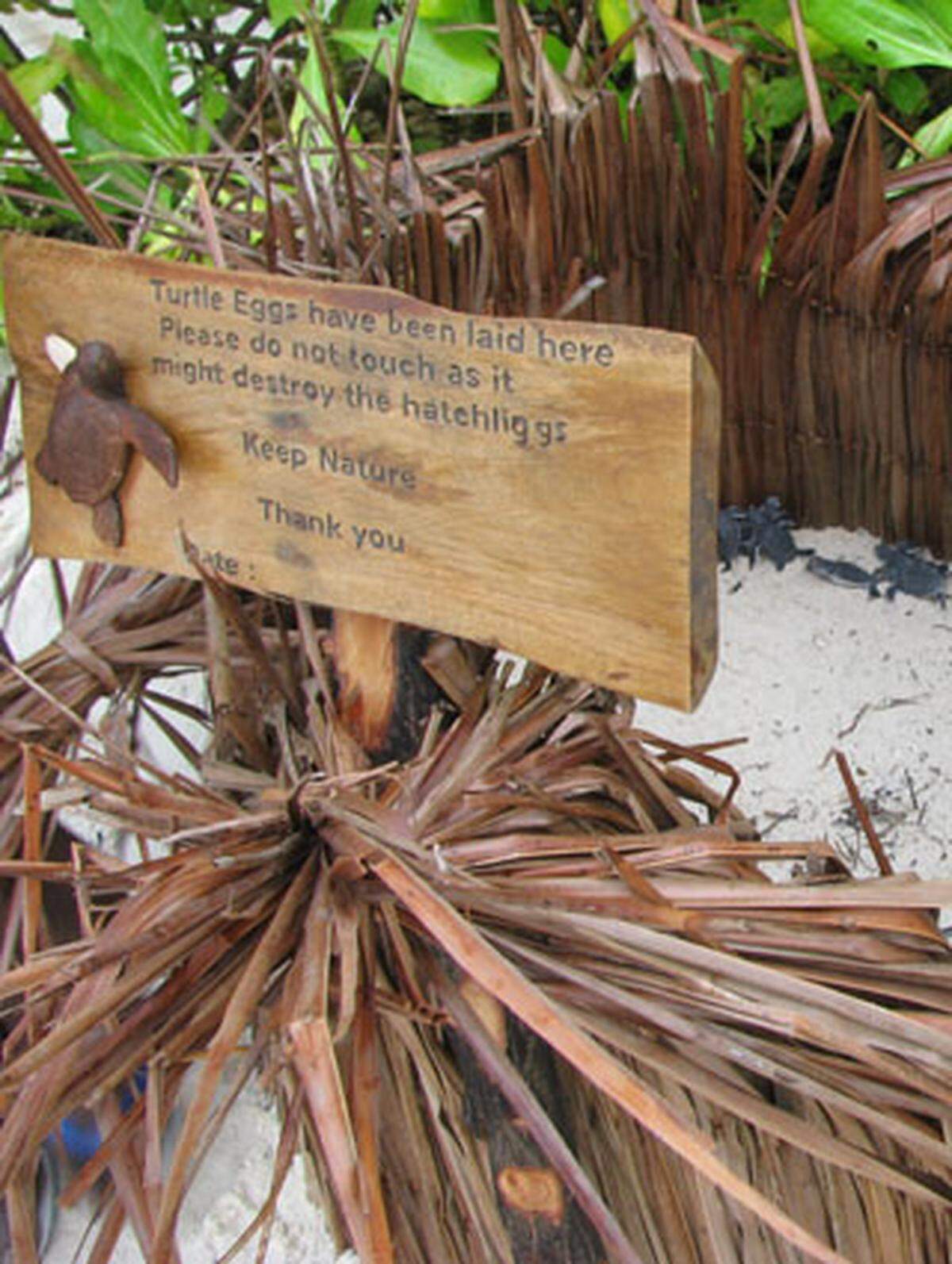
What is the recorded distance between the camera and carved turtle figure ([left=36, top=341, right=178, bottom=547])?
0.74 metres

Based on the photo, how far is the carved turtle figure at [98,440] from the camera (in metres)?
0.74

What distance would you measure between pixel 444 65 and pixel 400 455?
756 mm

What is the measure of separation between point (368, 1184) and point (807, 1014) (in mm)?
185

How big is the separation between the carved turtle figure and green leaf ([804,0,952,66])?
81 cm

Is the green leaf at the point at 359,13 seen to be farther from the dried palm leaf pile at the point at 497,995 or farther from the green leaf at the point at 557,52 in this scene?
the dried palm leaf pile at the point at 497,995

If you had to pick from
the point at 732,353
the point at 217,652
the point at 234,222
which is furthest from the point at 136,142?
the point at 217,652

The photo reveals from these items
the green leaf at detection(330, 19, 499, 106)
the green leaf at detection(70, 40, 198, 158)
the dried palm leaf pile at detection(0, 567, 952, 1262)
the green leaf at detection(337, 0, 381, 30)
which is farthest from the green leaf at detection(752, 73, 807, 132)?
the dried palm leaf pile at detection(0, 567, 952, 1262)

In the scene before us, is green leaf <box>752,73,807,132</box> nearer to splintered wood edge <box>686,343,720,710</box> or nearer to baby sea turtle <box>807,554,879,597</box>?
baby sea turtle <box>807,554,879,597</box>

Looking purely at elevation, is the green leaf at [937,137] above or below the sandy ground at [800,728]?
above

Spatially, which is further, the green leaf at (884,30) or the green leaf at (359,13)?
the green leaf at (359,13)

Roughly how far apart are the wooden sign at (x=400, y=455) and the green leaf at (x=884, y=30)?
0.79 m

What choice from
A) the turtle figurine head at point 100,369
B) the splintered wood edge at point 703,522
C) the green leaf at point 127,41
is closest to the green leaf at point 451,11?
the green leaf at point 127,41

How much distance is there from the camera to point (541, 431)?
0.63m

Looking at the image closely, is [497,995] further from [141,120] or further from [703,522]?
[141,120]
